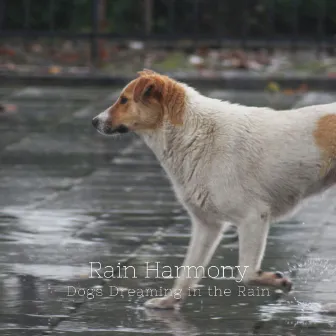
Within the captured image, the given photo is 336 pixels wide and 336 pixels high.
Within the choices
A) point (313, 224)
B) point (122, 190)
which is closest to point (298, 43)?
point (122, 190)

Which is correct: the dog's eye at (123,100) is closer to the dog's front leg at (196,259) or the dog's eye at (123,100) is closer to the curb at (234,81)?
the dog's front leg at (196,259)

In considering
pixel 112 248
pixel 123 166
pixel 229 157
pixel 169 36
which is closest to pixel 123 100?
pixel 229 157

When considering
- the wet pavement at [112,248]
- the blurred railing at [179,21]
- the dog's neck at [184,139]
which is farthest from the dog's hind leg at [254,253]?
the blurred railing at [179,21]

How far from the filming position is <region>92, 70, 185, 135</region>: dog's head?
730 centimetres

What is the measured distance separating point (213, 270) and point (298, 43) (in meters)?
11.0

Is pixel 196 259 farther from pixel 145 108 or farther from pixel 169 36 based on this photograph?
pixel 169 36

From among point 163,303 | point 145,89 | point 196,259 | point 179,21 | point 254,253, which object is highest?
point 145,89

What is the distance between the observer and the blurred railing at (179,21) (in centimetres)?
1931

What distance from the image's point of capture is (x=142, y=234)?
948 cm

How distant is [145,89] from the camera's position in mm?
7270

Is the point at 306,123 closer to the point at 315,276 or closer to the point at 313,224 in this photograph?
the point at 315,276

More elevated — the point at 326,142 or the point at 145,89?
the point at 145,89

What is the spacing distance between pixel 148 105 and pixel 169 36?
39.8ft

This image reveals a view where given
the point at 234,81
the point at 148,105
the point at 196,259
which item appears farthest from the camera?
the point at 234,81
